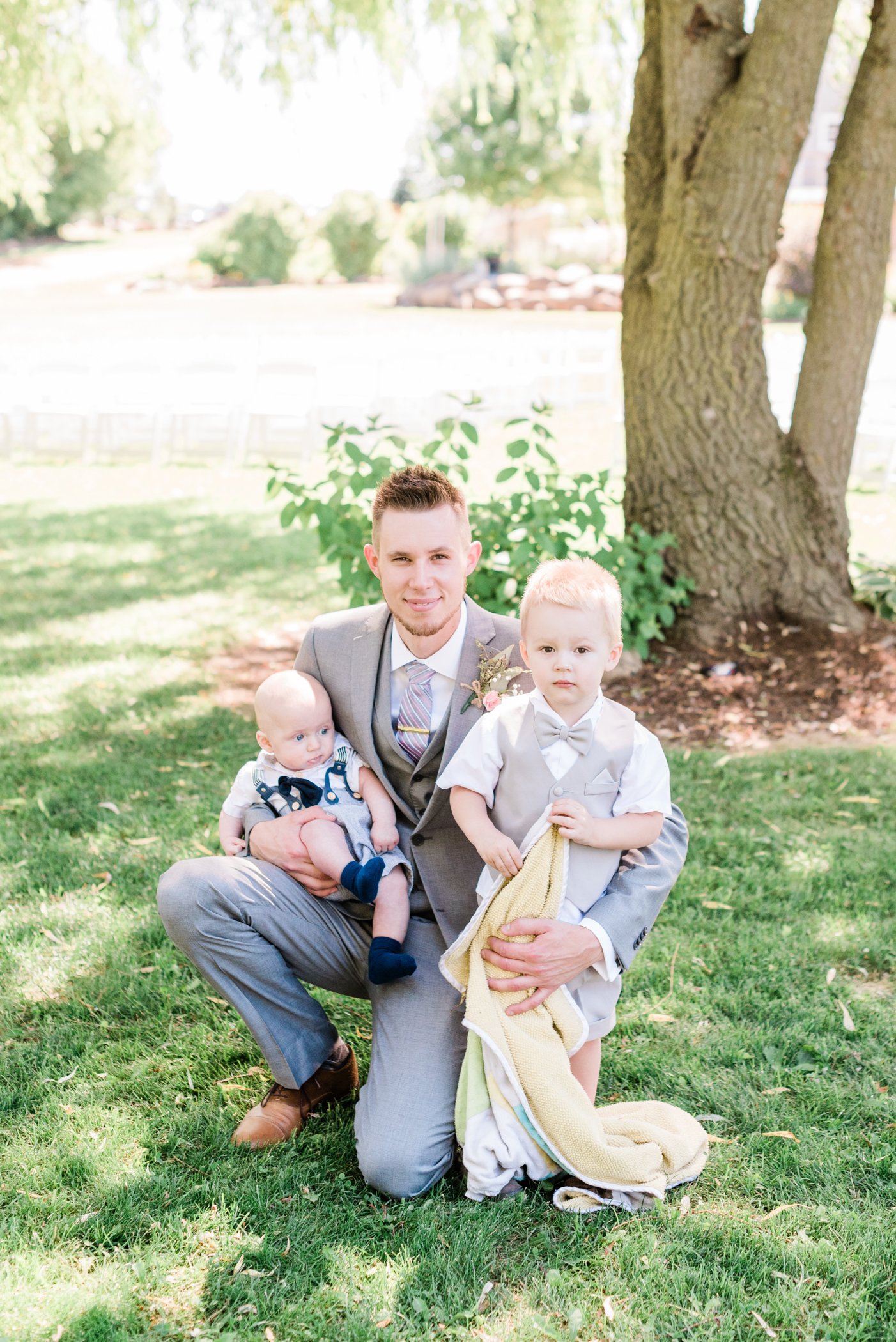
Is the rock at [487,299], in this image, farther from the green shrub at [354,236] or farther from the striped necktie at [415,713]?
the striped necktie at [415,713]

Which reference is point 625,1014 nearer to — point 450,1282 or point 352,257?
point 450,1282

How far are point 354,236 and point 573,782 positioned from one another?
101 feet

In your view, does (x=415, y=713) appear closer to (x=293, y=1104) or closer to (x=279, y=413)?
(x=293, y=1104)

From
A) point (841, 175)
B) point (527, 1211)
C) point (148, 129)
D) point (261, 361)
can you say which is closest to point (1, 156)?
point (148, 129)

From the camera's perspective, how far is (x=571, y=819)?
2158 millimetres

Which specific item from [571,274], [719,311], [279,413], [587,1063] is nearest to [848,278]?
[719,311]

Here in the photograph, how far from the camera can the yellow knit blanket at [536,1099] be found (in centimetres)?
220

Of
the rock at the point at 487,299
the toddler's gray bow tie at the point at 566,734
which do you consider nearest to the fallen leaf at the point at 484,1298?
the toddler's gray bow tie at the point at 566,734

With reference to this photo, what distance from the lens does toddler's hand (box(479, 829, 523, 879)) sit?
7.22ft

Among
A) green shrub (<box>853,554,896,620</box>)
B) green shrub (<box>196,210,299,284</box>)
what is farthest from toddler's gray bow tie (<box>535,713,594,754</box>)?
green shrub (<box>196,210,299,284</box>)

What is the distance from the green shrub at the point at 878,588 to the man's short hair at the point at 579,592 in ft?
12.5

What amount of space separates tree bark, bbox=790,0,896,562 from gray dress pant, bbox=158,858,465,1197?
369 centimetres

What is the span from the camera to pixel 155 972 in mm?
3139

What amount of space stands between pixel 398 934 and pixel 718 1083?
3.01 ft
